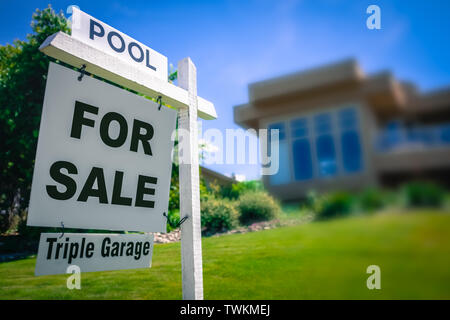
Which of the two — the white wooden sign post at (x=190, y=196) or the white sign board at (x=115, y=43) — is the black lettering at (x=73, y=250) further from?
the white sign board at (x=115, y=43)

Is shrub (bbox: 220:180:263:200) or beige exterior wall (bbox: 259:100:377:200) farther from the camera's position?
shrub (bbox: 220:180:263:200)

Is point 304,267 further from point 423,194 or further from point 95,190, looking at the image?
point 95,190

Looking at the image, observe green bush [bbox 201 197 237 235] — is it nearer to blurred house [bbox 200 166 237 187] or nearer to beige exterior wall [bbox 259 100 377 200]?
blurred house [bbox 200 166 237 187]

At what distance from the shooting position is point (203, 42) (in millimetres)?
2783

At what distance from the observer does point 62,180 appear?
1.80 metres

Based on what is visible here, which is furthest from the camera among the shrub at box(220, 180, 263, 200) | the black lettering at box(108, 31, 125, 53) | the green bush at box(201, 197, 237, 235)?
the shrub at box(220, 180, 263, 200)

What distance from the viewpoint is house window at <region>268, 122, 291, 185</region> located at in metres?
1.82

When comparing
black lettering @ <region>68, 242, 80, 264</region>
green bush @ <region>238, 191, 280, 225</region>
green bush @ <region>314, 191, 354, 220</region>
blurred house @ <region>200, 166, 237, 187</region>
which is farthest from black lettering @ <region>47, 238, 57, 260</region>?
blurred house @ <region>200, 166, 237, 187</region>

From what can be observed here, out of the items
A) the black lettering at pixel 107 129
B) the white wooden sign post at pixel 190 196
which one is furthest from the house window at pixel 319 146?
the black lettering at pixel 107 129

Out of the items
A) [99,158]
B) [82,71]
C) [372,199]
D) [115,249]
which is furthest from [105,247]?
[372,199]

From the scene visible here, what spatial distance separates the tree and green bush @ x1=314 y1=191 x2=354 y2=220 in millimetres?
7617

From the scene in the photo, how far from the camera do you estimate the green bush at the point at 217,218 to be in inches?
301

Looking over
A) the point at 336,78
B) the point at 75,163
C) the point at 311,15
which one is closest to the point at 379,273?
the point at 336,78

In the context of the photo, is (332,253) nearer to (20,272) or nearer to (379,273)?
(379,273)
